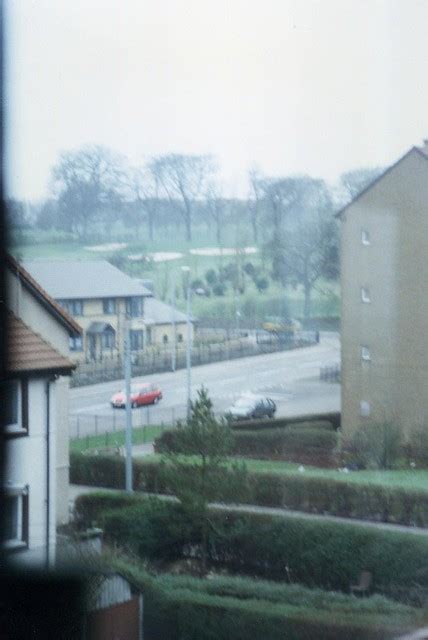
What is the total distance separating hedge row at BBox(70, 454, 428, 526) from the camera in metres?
2.30

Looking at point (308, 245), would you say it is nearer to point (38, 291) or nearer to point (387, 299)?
point (387, 299)

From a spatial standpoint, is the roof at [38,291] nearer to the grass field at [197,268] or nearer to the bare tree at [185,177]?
the grass field at [197,268]

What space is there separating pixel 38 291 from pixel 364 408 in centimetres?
107

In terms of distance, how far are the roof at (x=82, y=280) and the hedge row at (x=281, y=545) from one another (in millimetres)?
493

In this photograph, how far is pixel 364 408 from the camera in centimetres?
265

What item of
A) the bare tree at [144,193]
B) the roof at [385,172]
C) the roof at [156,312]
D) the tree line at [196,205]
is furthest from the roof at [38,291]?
the roof at [385,172]

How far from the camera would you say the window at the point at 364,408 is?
263cm

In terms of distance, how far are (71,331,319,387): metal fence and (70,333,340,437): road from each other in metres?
0.02

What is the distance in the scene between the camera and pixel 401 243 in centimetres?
259

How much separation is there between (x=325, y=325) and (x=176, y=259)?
50cm

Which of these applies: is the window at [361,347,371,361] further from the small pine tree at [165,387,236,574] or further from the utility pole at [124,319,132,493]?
the utility pole at [124,319,132,493]

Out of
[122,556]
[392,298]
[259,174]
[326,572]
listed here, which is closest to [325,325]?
[392,298]

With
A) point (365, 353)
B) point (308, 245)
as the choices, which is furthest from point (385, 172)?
point (365, 353)

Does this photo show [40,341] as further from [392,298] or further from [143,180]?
[392,298]
